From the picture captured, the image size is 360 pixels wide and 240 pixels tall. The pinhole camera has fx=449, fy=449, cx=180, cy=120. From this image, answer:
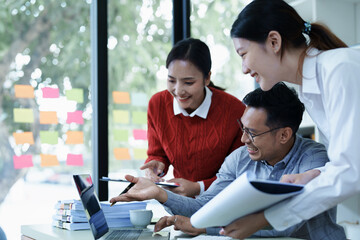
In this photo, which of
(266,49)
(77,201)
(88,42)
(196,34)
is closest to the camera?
(266,49)

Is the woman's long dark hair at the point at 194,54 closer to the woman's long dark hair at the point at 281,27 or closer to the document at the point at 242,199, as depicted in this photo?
the woman's long dark hair at the point at 281,27

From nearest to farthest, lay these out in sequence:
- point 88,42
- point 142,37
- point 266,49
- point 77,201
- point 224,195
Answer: point 224,195 < point 266,49 < point 77,201 < point 88,42 < point 142,37

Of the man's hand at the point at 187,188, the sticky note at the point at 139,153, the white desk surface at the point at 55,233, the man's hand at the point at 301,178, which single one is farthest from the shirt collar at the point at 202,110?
the sticky note at the point at 139,153

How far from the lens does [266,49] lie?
1398 mm

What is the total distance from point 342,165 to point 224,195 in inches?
13.1

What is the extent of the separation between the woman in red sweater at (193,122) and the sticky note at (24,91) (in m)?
0.96

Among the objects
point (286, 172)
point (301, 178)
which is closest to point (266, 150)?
point (286, 172)

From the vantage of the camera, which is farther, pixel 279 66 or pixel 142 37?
pixel 142 37

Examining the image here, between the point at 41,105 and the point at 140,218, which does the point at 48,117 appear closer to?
the point at 41,105

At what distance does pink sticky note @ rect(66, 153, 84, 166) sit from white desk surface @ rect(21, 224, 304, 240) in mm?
1292

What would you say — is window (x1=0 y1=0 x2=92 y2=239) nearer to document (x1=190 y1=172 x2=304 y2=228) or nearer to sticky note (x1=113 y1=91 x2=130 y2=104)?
sticky note (x1=113 y1=91 x2=130 y2=104)

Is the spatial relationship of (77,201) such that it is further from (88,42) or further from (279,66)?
(88,42)

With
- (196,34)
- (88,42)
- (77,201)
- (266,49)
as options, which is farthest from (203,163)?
(196,34)

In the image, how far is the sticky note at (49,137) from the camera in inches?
112
